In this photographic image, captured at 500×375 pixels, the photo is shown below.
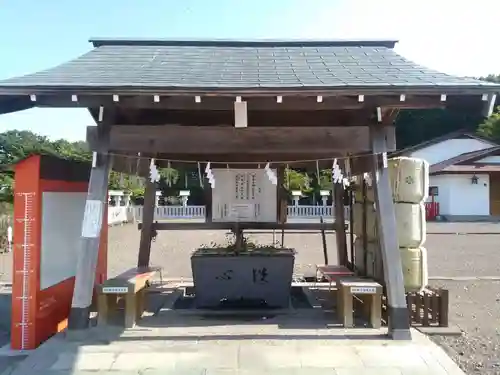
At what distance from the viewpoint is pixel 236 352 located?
5191 mm

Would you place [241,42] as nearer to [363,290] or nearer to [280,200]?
[280,200]

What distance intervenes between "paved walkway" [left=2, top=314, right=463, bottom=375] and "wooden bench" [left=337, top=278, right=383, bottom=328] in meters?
0.21

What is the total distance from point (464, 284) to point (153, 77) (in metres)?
7.32

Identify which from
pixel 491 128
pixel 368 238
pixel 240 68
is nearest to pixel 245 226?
pixel 368 238

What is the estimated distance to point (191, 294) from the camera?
838 centimetres

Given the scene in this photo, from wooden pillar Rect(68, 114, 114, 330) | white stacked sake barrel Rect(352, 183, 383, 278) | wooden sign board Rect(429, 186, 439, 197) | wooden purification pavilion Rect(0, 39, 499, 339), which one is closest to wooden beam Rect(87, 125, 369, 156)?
wooden purification pavilion Rect(0, 39, 499, 339)

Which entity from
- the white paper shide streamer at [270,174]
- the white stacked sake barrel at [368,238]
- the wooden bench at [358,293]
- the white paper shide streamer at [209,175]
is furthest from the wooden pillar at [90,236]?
the white stacked sake barrel at [368,238]

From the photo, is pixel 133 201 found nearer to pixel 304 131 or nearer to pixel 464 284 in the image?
pixel 464 284

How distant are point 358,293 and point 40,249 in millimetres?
3763

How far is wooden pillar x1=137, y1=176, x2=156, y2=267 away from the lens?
28.4ft

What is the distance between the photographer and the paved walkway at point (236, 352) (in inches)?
186

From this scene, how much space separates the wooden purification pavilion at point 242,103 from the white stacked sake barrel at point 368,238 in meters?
0.71

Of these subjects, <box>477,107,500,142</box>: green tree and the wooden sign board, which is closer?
the wooden sign board

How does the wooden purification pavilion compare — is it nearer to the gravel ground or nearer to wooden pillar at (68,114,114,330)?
wooden pillar at (68,114,114,330)
